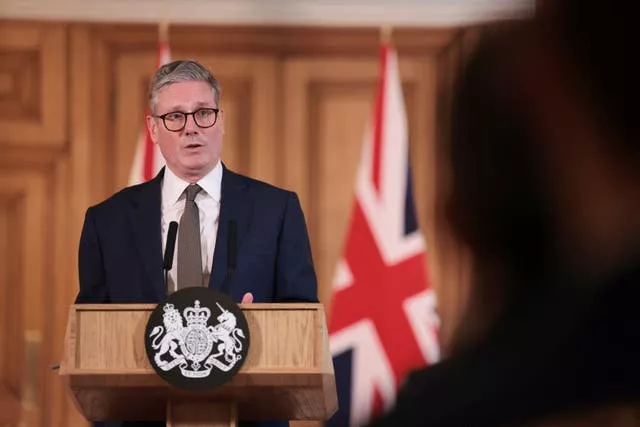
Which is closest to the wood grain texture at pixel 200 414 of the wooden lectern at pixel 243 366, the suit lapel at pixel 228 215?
the wooden lectern at pixel 243 366

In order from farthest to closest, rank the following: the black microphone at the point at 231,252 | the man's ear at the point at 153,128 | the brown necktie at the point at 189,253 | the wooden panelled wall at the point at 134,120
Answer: the wooden panelled wall at the point at 134,120 → the man's ear at the point at 153,128 → the brown necktie at the point at 189,253 → the black microphone at the point at 231,252

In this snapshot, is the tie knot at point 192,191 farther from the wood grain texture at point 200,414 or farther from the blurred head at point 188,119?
the wood grain texture at point 200,414

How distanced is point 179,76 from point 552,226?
2674 millimetres

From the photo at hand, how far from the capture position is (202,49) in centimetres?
484

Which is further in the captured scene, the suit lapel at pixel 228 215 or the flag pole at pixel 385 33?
the flag pole at pixel 385 33

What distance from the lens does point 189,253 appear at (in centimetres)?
284

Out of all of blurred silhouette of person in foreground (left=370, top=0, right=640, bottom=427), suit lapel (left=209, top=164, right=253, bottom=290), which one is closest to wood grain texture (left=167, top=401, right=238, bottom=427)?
suit lapel (left=209, top=164, right=253, bottom=290)

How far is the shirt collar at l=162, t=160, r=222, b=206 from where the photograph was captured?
3023 mm

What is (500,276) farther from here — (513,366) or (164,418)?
(164,418)

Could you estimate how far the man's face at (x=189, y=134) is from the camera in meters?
3.06

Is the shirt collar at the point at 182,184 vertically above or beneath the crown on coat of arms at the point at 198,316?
above

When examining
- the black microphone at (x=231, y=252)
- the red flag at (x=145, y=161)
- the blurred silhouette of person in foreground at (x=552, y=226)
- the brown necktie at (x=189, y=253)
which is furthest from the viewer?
the red flag at (x=145, y=161)

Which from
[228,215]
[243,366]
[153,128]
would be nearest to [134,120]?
[153,128]

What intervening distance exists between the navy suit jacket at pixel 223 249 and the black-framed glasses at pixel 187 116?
0.45 ft
